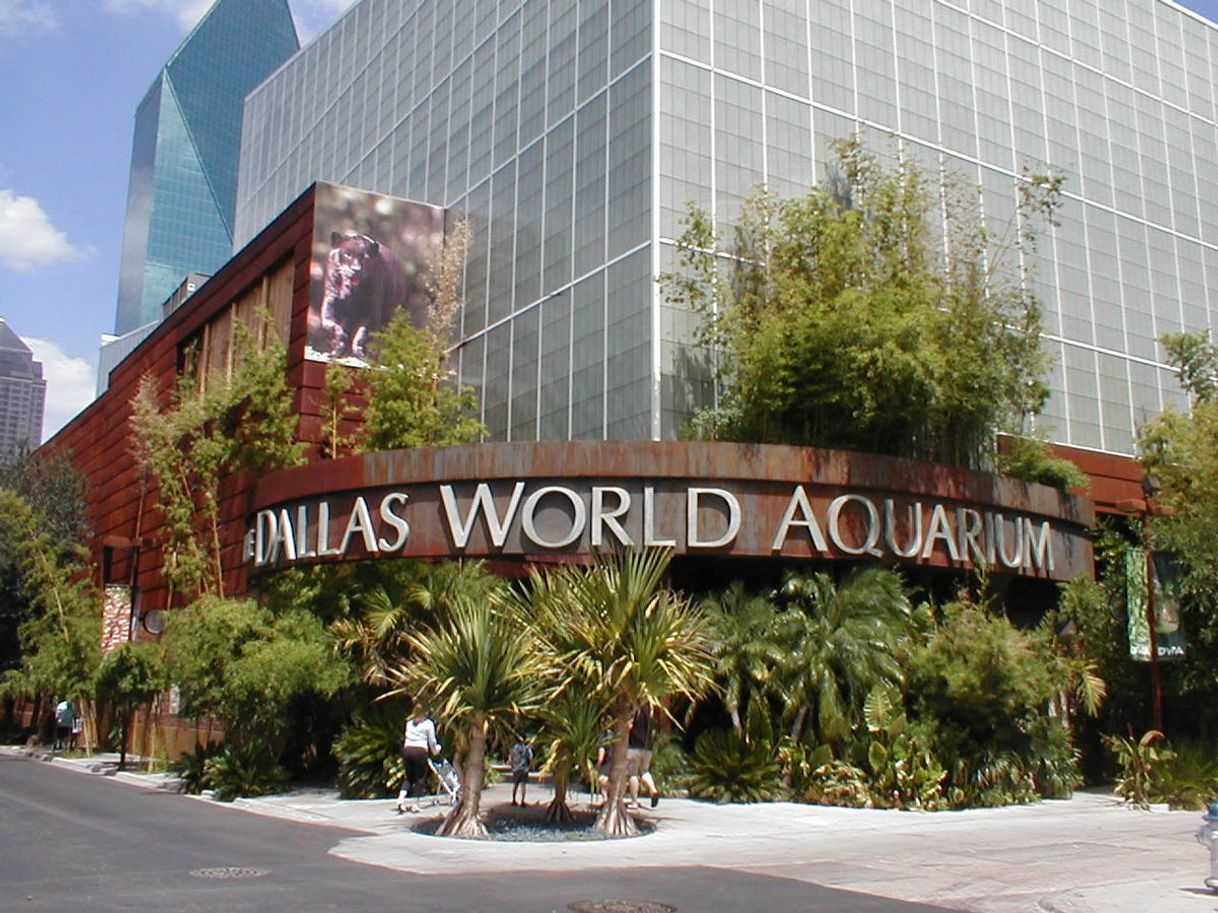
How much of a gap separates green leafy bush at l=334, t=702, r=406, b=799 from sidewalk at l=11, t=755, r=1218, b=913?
17.9 inches

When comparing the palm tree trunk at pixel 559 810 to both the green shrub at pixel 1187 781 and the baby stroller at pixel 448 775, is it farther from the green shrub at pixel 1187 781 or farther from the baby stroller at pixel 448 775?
the green shrub at pixel 1187 781

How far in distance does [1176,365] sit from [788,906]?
32821 mm

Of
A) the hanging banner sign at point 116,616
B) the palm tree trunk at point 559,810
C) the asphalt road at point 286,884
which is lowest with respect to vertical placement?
the asphalt road at point 286,884

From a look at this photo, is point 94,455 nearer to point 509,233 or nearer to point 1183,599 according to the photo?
point 509,233

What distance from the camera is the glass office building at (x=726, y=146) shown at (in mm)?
29359

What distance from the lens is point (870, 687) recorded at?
827 inches

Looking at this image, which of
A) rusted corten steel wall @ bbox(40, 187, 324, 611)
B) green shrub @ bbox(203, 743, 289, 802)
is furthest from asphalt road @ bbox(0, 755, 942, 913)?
rusted corten steel wall @ bbox(40, 187, 324, 611)

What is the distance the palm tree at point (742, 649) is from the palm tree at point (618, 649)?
479 cm

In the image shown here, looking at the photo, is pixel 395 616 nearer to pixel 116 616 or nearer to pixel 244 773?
pixel 244 773

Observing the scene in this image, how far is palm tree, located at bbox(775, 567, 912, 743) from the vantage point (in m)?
20.9

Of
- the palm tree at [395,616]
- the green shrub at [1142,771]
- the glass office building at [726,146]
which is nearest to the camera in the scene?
the green shrub at [1142,771]

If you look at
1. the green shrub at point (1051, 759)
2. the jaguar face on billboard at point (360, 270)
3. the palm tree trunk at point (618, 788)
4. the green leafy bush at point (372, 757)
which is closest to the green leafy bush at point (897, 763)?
the green shrub at point (1051, 759)

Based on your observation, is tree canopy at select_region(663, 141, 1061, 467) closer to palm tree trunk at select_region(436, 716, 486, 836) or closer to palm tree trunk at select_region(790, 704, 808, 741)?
palm tree trunk at select_region(790, 704, 808, 741)

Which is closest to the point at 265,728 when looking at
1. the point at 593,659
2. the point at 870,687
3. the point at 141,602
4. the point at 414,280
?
the point at 593,659
